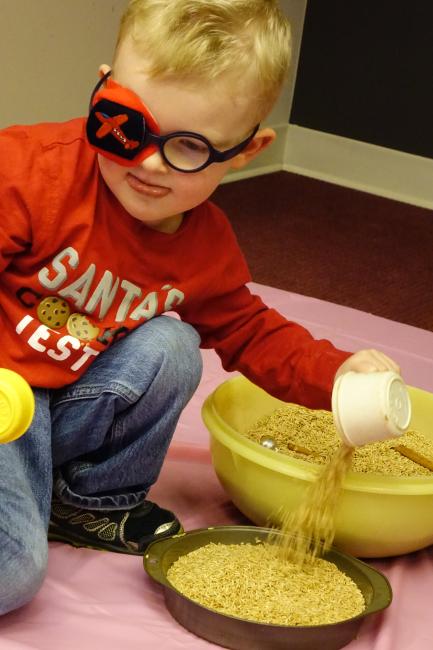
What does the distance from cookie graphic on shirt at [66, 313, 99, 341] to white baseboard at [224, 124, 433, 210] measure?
1.81m

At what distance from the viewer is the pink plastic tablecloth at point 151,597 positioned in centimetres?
91

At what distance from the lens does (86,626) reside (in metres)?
0.92

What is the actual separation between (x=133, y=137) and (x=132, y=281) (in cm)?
17

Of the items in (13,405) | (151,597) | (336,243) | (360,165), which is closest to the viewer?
(13,405)

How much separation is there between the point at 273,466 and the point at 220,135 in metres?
0.33

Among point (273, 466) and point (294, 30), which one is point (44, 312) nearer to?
point (273, 466)

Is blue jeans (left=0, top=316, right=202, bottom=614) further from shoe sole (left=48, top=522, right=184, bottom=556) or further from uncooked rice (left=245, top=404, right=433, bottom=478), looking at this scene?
uncooked rice (left=245, top=404, right=433, bottom=478)

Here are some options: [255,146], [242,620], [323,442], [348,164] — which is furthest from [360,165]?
[242,620]

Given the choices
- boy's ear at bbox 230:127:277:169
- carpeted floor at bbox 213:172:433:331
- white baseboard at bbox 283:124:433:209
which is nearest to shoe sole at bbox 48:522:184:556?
boy's ear at bbox 230:127:277:169

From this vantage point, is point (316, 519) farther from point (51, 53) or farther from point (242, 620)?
point (51, 53)

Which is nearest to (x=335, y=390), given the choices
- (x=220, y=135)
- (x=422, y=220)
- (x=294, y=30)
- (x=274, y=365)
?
(x=274, y=365)

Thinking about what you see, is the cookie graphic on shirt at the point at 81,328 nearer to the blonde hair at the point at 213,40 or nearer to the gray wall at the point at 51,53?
the blonde hair at the point at 213,40

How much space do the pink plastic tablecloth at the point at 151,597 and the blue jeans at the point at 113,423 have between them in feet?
0.21

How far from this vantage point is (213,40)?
0.92m
